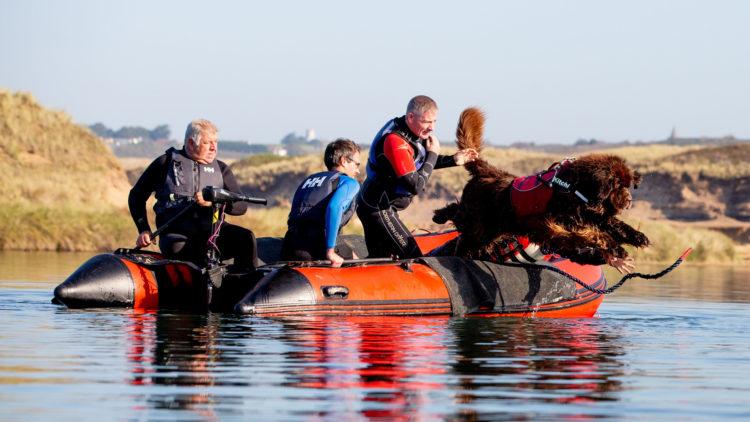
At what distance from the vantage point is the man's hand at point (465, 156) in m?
13.1

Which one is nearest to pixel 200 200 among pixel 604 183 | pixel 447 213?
pixel 447 213

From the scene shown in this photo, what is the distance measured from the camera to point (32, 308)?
1271 cm

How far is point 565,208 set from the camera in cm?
1240

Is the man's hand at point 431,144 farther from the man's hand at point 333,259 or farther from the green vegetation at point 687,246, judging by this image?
the green vegetation at point 687,246

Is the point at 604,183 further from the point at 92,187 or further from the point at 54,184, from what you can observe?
the point at 92,187

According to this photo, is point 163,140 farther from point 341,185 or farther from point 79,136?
point 341,185

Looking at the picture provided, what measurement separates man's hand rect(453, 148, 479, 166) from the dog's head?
4.00 ft

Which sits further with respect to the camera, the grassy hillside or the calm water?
the grassy hillside

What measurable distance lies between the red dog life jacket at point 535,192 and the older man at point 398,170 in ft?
2.42

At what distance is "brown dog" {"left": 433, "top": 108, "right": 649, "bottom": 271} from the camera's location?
12211mm

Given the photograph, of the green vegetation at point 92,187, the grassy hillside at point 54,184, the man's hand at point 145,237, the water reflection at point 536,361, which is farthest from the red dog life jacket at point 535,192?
the grassy hillside at point 54,184

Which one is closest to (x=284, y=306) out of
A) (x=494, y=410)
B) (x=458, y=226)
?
(x=458, y=226)

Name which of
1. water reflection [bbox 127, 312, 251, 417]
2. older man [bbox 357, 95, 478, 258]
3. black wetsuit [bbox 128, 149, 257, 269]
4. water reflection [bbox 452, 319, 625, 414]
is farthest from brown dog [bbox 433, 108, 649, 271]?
water reflection [bbox 127, 312, 251, 417]

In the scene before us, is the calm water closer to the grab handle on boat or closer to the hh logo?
the grab handle on boat
